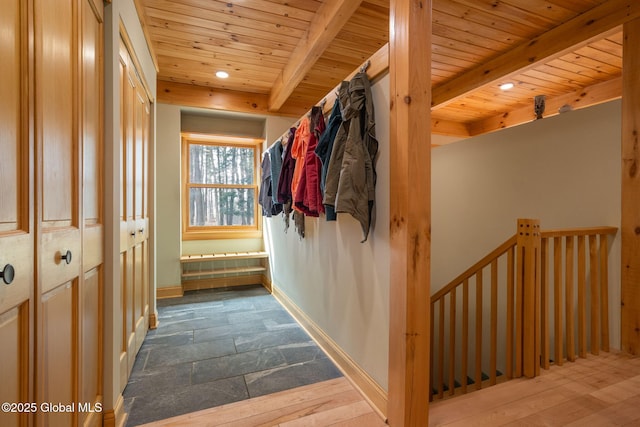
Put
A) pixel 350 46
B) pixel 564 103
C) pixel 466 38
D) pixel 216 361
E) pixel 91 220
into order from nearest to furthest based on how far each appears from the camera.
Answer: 1. pixel 91 220
2. pixel 216 361
3. pixel 466 38
4. pixel 350 46
5. pixel 564 103

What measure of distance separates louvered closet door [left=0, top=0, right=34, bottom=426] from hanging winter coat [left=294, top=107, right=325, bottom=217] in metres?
1.30

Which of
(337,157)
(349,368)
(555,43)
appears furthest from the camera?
(555,43)

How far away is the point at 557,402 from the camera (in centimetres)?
143

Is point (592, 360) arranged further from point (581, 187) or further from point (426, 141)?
point (426, 141)

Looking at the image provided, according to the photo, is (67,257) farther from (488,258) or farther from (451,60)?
(451,60)

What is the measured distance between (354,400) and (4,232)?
1.63m

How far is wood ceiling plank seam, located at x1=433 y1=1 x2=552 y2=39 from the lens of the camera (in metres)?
2.04

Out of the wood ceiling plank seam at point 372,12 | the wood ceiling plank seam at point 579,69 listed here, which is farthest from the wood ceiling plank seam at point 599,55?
the wood ceiling plank seam at point 372,12

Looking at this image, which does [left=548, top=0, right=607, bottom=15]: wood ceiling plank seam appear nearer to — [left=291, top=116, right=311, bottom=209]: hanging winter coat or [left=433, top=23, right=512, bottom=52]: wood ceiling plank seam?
[left=433, top=23, right=512, bottom=52]: wood ceiling plank seam

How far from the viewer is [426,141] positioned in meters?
1.23

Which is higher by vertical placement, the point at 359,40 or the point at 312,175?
the point at 359,40

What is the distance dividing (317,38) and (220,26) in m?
0.83

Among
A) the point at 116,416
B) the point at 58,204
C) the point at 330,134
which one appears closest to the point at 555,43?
the point at 330,134

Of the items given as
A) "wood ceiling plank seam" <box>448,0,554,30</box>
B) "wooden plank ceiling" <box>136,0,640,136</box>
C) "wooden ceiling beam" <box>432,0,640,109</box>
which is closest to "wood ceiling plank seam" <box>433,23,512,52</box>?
"wooden plank ceiling" <box>136,0,640,136</box>
